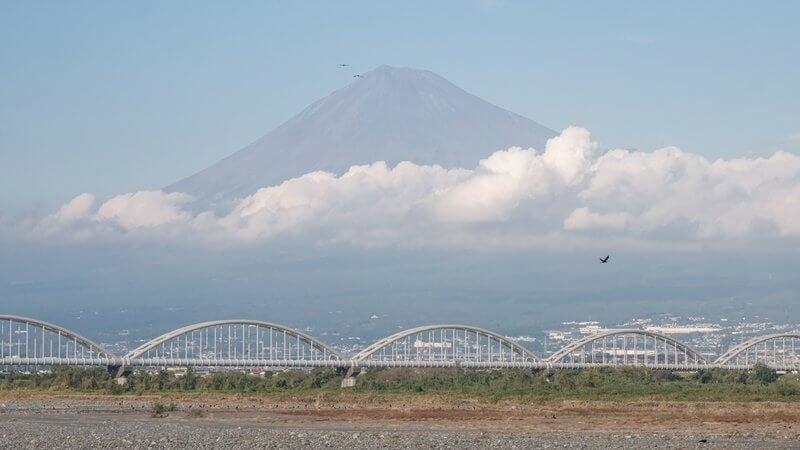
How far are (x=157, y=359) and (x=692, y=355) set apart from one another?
2072 inches

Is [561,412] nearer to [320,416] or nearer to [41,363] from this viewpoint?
Answer: [320,416]

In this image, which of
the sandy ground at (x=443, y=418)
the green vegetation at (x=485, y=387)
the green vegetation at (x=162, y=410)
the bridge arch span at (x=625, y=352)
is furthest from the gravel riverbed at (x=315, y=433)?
the bridge arch span at (x=625, y=352)

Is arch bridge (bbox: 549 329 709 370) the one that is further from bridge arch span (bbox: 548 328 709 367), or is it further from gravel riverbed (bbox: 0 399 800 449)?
gravel riverbed (bbox: 0 399 800 449)

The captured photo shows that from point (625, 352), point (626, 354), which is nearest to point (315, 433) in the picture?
point (625, 352)

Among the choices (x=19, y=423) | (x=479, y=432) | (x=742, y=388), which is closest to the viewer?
(x=479, y=432)

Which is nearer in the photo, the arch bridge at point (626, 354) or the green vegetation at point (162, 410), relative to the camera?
the green vegetation at point (162, 410)

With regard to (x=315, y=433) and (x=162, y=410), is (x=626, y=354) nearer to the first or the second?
(x=162, y=410)

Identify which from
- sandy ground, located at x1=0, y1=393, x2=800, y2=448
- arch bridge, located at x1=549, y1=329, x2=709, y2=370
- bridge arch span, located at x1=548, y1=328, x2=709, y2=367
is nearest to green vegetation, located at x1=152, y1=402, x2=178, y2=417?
sandy ground, located at x1=0, y1=393, x2=800, y2=448

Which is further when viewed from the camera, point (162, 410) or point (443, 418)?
point (162, 410)

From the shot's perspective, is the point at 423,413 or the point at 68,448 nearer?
the point at 68,448

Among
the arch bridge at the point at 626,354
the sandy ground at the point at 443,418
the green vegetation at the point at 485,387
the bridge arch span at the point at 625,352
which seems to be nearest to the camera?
the sandy ground at the point at 443,418

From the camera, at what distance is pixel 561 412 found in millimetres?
50594

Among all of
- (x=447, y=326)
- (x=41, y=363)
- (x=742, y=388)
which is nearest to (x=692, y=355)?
(x=447, y=326)

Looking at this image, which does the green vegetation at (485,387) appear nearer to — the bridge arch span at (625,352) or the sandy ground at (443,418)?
the sandy ground at (443,418)
